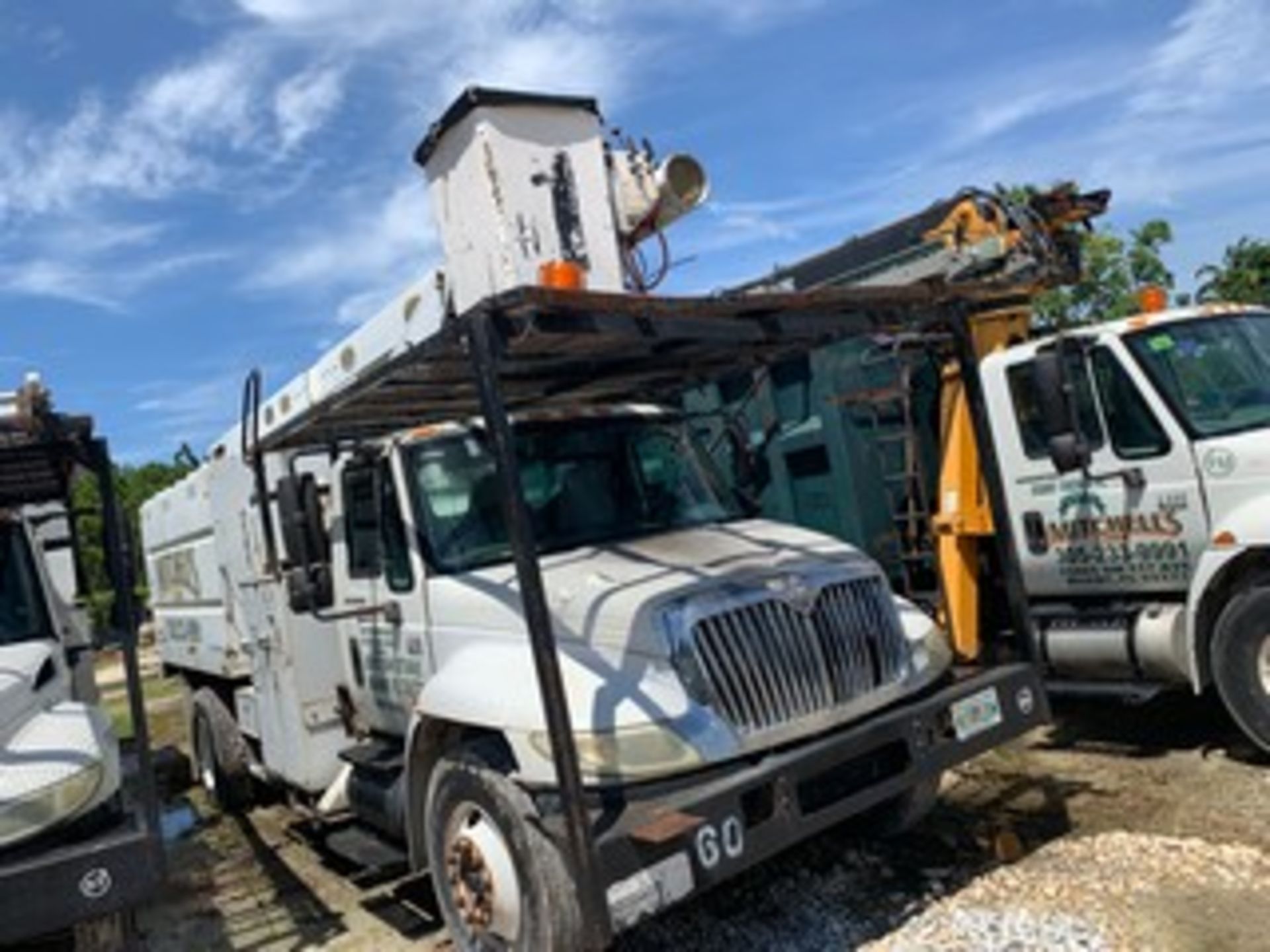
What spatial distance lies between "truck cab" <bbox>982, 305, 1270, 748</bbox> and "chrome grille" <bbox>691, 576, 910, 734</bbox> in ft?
7.12

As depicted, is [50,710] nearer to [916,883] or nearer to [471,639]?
[471,639]

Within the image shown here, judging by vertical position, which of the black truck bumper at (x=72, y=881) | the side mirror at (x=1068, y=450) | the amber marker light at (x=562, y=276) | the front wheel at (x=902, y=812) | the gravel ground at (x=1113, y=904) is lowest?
the gravel ground at (x=1113, y=904)

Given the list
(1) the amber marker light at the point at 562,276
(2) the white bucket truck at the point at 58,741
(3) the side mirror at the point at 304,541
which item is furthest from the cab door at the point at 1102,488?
(2) the white bucket truck at the point at 58,741

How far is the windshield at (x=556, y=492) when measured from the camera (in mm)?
5574

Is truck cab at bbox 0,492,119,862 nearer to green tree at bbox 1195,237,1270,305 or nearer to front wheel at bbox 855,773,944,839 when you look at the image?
front wheel at bbox 855,773,944,839

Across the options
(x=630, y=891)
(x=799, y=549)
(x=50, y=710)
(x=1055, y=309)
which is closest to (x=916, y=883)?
(x=799, y=549)

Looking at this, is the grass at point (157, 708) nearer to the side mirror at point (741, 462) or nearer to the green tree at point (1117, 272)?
the side mirror at point (741, 462)

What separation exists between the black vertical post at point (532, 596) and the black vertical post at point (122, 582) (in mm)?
2112

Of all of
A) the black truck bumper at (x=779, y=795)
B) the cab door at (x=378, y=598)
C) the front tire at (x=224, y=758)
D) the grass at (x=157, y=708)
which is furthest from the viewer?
the grass at (x=157, y=708)

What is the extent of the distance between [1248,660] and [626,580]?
3.44m

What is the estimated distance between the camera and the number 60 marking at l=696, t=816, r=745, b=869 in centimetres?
406

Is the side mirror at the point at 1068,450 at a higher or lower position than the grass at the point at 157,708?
higher

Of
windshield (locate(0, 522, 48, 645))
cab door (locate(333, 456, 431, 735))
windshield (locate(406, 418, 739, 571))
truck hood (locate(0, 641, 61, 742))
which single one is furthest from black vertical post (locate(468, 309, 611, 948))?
windshield (locate(0, 522, 48, 645))

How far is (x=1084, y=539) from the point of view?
729 centimetres
